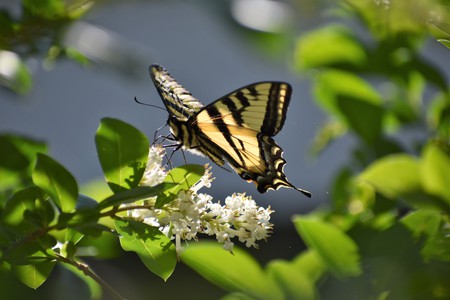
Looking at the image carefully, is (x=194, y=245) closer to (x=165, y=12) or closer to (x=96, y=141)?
(x=96, y=141)

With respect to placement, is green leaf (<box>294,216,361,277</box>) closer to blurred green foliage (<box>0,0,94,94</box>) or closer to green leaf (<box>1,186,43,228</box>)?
green leaf (<box>1,186,43,228</box>)

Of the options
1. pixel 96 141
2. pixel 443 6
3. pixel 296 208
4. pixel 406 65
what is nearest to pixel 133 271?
pixel 296 208

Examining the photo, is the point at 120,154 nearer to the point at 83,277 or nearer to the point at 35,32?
the point at 83,277

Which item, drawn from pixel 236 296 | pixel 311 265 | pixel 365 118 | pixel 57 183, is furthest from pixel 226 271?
pixel 365 118

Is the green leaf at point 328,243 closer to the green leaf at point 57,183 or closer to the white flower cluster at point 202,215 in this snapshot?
the white flower cluster at point 202,215

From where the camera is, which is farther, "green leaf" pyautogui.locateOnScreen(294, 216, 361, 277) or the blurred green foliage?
the blurred green foliage

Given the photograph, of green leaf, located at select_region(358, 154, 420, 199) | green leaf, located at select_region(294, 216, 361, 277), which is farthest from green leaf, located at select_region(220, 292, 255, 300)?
green leaf, located at select_region(358, 154, 420, 199)
